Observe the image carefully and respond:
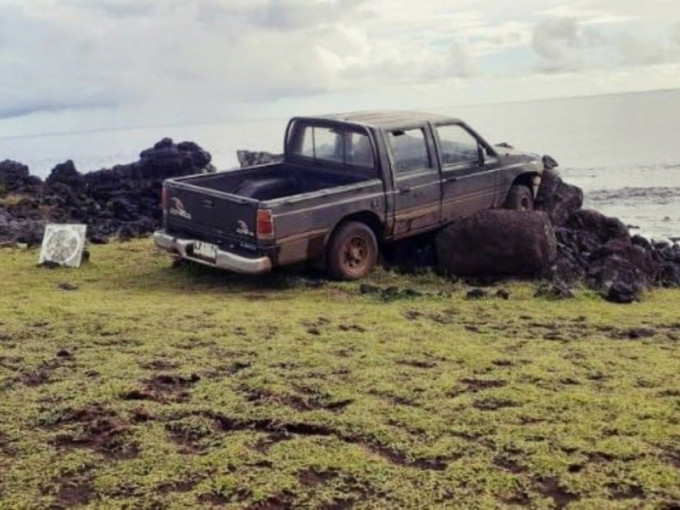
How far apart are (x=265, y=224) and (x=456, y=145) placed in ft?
11.3

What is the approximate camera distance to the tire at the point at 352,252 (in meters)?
10.6

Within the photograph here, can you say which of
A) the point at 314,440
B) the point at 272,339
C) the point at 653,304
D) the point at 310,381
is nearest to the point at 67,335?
the point at 272,339

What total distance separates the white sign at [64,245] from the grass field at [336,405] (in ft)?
7.84

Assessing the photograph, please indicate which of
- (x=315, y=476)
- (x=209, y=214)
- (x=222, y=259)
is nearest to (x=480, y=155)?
(x=209, y=214)

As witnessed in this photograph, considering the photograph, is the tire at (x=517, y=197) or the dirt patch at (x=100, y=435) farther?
the tire at (x=517, y=197)

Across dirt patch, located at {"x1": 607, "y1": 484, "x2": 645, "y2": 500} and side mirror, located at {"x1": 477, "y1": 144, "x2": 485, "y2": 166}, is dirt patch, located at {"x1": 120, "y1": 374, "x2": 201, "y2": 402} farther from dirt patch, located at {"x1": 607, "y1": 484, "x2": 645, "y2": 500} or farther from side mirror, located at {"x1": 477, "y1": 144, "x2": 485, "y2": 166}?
side mirror, located at {"x1": 477, "y1": 144, "x2": 485, "y2": 166}

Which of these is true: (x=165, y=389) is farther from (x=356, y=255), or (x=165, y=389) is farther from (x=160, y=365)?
(x=356, y=255)

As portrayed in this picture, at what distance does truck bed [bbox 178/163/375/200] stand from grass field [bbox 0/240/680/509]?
8.07 feet

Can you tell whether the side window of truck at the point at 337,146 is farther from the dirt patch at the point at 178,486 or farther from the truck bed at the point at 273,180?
the dirt patch at the point at 178,486

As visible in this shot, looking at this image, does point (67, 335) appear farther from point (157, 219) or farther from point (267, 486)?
point (157, 219)

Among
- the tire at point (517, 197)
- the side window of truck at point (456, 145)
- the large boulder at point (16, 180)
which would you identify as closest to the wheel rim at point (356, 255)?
the side window of truck at point (456, 145)

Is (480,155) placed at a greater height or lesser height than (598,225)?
greater

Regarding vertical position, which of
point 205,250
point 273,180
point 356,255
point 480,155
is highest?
point 480,155

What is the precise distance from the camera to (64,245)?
1184 cm
